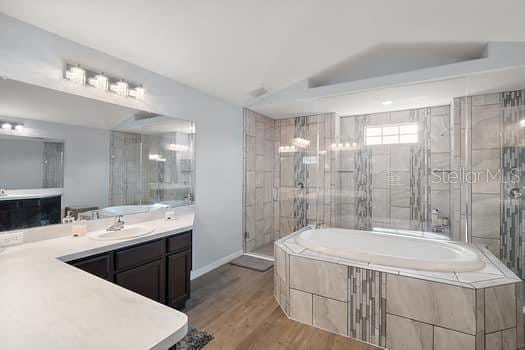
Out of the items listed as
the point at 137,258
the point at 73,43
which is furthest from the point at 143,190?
the point at 73,43

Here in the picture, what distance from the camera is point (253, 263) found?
12.0 feet

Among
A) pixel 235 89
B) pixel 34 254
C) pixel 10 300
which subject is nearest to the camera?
pixel 10 300

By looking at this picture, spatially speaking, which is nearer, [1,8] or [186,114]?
[1,8]

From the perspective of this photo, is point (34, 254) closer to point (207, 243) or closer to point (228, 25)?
point (207, 243)

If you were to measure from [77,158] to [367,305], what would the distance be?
2.71 m

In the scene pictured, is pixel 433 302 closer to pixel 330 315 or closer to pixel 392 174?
pixel 330 315

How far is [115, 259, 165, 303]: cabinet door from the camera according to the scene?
1.93 m

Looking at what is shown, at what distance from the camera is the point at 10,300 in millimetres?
992

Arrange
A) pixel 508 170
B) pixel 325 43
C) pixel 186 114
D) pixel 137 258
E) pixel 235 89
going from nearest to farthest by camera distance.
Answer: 1. pixel 137 258
2. pixel 325 43
3. pixel 508 170
4. pixel 186 114
5. pixel 235 89

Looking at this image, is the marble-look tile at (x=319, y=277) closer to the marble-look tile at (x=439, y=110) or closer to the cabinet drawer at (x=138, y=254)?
the cabinet drawer at (x=138, y=254)

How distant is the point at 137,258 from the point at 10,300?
3.40 feet

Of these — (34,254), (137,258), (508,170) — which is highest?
(508,170)

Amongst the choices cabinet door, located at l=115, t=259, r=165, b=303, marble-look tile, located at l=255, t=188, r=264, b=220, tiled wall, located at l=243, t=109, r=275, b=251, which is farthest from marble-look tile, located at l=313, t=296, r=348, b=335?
marble-look tile, located at l=255, t=188, r=264, b=220

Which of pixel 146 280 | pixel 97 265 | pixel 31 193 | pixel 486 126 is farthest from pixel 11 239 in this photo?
pixel 486 126
